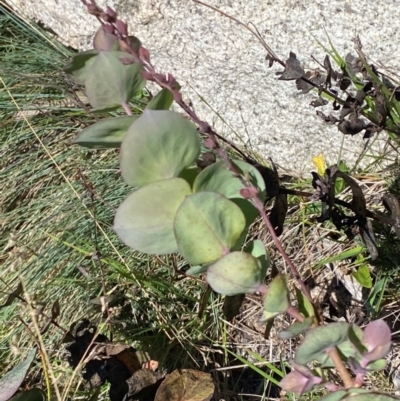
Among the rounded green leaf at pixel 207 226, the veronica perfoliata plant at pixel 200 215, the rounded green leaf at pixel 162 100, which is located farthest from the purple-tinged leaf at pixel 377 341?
the rounded green leaf at pixel 162 100

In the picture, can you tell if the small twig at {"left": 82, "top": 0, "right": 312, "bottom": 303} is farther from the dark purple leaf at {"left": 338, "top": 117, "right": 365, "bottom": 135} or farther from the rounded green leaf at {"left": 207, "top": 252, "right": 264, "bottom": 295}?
the dark purple leaf at {"left": 338, "top": 117, "right": 365, "bottom": 135}

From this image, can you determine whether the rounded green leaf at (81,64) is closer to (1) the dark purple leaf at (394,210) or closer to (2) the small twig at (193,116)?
(2) the small twig at (193,116)

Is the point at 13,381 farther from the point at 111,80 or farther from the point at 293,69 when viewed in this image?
the point at 293,69

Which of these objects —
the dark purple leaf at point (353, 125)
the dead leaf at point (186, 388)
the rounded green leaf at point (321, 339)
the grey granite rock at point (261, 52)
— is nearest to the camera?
the rounded green leaf at point (321, 339)

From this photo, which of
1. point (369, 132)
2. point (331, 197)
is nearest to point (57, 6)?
point (369, 132)

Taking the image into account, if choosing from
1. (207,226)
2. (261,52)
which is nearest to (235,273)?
(207,226)

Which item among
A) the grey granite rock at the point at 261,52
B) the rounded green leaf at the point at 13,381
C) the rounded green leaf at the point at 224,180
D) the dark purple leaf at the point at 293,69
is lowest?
the rounded green leaf at the point at 13,381

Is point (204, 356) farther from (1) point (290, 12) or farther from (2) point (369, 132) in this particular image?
(1) point (290, 12)

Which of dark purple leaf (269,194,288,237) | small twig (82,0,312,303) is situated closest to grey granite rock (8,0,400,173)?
dark purple leaf (269,194,288,237)
